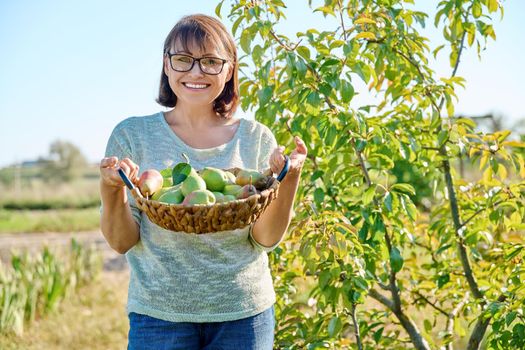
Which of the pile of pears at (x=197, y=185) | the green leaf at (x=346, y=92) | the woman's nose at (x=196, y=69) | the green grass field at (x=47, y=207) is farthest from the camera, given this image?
the green grass field at (x=47, y=207)

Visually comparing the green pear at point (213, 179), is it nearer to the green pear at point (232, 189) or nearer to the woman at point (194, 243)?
the green pear at point (232, 189)

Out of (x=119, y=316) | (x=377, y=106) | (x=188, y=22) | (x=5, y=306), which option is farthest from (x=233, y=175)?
(x=119, y=316)

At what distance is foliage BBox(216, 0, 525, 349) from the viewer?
69.0 inches

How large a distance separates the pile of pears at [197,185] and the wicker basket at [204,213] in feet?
0.15

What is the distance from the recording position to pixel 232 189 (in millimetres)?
1324

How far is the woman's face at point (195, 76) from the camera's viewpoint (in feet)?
4.83

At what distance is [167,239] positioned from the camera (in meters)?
1.44

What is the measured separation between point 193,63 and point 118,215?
1.48ft

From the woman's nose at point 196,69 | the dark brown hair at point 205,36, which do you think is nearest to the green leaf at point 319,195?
the dark brown hair at point 205,36

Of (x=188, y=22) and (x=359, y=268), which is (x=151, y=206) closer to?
(x=188, y=22)

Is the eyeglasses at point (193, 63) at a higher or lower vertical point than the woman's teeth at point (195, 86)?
higher

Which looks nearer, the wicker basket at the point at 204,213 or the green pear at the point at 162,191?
the wicker basket at the point at 204,213

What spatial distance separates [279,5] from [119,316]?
10.7 feet

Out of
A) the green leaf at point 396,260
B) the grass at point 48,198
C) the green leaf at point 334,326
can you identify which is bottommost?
the grass at point 48,198
